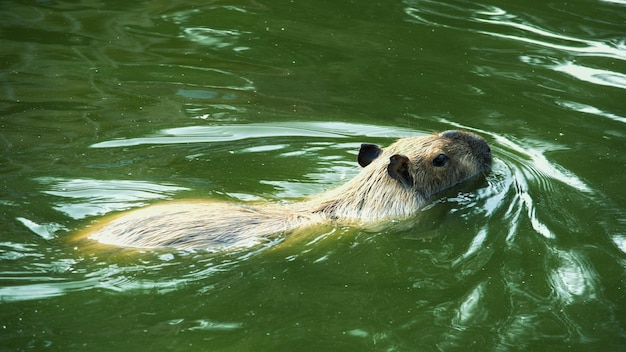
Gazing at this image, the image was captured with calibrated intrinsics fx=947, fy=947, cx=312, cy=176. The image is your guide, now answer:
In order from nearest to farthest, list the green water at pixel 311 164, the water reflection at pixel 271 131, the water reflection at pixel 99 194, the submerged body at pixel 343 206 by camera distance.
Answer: the green water at pixel 311 164
the submerged body at pixel 343 206
the water reflection at pixel 99 194
the water reflection at pixel 271 131

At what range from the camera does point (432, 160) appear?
240 inches

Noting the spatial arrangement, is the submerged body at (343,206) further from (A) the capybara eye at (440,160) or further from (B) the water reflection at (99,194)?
(B) the water reflection at (99,194)

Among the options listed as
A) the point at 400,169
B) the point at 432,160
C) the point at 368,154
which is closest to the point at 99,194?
the point at 368,154

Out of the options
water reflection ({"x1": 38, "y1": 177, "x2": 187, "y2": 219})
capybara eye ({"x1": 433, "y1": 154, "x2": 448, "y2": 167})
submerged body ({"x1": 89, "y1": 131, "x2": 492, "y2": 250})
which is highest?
capybara eye ({"x1": 433, "y1": 154, "x2": 448, "y2": 167})

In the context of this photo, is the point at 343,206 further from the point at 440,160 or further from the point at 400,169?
the point at 440,160

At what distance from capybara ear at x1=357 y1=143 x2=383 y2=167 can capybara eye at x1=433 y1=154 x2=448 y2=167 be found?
36cm

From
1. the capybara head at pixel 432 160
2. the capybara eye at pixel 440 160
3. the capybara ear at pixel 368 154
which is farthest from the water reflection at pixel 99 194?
the capybara eye at pixel 440 160

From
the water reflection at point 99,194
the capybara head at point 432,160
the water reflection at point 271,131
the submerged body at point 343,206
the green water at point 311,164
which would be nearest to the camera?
the green water at point 311,164

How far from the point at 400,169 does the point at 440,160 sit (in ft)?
1.21

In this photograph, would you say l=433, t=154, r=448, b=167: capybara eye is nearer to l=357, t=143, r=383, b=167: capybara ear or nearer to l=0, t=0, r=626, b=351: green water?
l=0, t=0, r=626, b=351: green water

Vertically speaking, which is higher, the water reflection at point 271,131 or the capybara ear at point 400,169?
the capybara ear at point 400,169

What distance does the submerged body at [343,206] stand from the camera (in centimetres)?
521

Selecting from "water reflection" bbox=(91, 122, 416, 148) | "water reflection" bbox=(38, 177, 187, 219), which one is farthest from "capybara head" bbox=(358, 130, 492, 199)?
"water reflection" bbox=(38, 177, 187, 219)

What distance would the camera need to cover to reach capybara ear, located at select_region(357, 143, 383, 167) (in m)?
6.06
